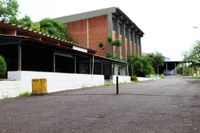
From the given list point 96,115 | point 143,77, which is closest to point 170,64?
point 143,77

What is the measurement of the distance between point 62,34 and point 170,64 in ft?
282

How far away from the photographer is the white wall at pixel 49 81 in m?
13.4

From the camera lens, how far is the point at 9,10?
4369 cm

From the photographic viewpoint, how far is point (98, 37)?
40.7 metres

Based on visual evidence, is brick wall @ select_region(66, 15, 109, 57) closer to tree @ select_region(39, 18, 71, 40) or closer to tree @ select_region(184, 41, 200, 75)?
tree @ select_region(39, 18, 71, 40)

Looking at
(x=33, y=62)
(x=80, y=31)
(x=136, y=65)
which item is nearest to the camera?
(x=33, y=62)

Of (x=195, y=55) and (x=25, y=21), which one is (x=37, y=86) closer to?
(x=25, y=21)

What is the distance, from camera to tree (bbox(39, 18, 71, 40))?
3938 centimetres

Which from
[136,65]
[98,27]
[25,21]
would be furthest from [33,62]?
[136,65]

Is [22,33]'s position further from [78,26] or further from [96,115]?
[78,26]

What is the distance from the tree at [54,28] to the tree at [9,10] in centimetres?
515

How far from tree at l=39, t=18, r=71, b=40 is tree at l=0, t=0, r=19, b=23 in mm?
5153

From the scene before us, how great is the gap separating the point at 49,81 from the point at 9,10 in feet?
103

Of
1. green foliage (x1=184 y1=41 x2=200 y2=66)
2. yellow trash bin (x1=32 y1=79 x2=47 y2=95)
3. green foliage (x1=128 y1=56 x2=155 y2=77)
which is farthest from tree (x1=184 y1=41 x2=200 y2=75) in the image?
yellow trash bin (x1=32 y1=79 x2=47 y2=95)
